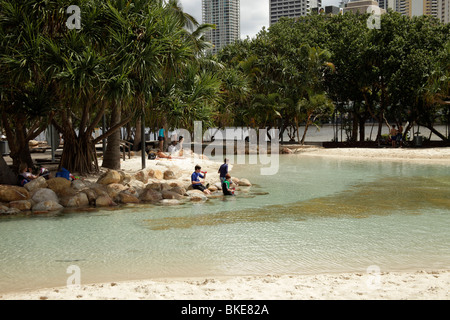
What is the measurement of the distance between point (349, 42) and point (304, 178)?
19104 millimetres

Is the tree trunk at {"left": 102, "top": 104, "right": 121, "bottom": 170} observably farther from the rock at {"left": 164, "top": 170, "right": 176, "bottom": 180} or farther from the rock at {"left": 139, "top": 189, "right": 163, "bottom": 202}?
the rock at {"left": 139, "top": 189, "right": 163, "bottom": 202}

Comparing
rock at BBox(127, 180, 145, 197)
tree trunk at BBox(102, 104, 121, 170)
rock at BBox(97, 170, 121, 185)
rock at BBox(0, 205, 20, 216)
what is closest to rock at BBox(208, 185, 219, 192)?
rock at BBox(127, 180, 145, 197)

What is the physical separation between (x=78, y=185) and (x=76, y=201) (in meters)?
1.06

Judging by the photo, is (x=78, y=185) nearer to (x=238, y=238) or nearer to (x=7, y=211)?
(x=7, y=211)

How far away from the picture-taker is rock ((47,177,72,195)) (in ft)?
43.8

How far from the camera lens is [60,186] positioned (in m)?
13.4

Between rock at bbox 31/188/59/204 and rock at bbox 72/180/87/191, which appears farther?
rock at bbox 72/180/87/191

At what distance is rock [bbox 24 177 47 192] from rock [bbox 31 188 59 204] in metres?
0.25

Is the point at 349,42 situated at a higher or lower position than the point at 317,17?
lower

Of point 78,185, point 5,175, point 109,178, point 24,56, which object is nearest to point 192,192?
point 109,178
